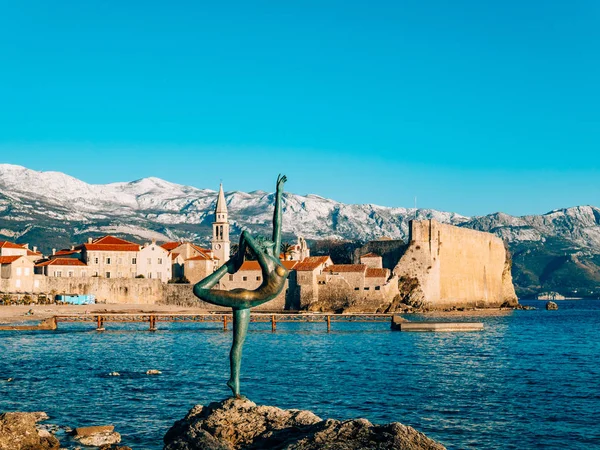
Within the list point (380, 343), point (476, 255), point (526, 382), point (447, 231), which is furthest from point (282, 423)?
point (476, 255)

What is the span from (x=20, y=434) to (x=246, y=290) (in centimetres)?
566

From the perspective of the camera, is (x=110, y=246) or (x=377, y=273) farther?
(x=110, y=246)

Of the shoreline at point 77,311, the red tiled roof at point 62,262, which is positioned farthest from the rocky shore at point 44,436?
the red tiled roof at point 62,262

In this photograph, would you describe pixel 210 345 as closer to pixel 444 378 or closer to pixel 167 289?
pixel 444 378

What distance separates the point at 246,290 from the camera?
13.2 m

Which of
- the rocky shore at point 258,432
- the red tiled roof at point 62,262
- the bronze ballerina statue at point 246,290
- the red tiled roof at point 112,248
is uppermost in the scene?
the red tiled roof at point 112,248

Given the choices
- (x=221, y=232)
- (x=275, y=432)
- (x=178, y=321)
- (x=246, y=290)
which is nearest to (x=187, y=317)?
(x=178, y=321)

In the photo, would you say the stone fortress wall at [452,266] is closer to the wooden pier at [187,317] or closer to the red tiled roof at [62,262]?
the wooden pier at [187,317]

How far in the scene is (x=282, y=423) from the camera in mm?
12453

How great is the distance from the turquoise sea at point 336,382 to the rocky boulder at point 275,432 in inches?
178

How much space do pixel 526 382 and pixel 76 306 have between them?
168ft

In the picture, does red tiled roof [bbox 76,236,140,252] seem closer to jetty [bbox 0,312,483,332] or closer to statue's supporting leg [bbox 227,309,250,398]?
jetty [bbox 0,312,483,332]

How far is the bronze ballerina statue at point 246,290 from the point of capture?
12.9 meters

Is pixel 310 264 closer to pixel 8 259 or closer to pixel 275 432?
pixel 8 259
